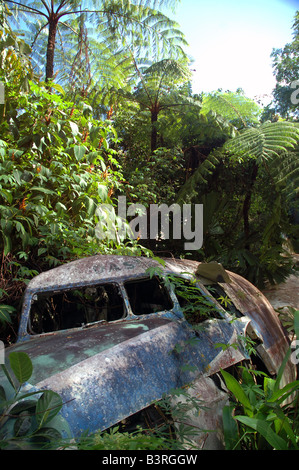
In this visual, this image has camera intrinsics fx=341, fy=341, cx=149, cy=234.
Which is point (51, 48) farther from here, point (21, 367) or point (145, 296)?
point (21, 367)

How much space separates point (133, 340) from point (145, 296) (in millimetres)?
1654

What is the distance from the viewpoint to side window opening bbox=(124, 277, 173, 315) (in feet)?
12.5

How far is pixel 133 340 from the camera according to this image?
7.72 feet

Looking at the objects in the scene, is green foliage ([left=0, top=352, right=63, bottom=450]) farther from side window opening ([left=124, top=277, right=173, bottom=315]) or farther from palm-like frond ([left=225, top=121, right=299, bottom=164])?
palm-like frond ([left=225, top=121, right=299, bottom=164])

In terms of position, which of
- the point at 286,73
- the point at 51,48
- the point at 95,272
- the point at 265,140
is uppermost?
the point at 286,73

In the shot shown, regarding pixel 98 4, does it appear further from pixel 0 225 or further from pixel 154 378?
pixel 154 378

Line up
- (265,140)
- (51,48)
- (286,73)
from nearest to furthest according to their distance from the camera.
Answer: (265,140) → (51,48) → (286,73)

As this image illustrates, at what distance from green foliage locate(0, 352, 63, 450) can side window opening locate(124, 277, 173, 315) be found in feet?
6.67

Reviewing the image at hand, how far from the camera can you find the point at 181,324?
2.72 meters

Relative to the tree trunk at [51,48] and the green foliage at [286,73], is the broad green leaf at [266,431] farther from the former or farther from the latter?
the green foliage at [286,73]

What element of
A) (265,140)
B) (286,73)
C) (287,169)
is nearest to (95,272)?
(265,140)

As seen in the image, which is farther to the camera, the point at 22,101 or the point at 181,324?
the point at 22,101

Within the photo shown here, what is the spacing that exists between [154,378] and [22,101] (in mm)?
4133
